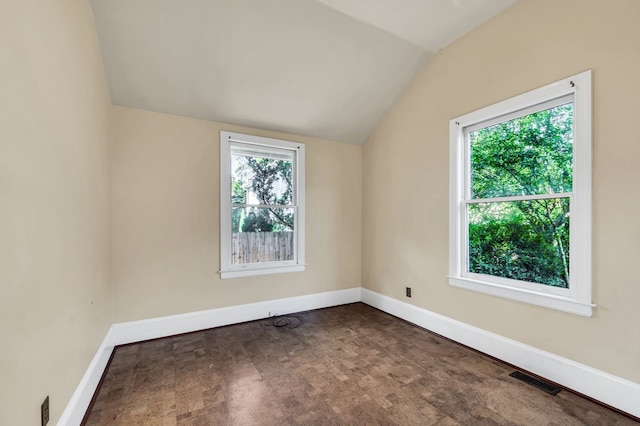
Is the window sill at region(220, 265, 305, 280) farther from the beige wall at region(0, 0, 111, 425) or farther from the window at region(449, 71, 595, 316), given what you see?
the window at region(449, 71, 595, 316)

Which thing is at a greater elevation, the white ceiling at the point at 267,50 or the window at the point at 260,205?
the white ceiling at the point at 267,50

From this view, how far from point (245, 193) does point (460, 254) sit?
245cm

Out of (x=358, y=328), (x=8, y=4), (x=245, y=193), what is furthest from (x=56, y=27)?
(x=358, y=328)

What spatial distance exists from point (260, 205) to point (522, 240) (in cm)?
268

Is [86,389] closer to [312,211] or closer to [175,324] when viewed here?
[175,324]

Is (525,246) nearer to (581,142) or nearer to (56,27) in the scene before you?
(581,142)

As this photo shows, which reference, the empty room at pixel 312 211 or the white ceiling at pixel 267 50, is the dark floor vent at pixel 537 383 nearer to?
the empty room at pixel 312 211

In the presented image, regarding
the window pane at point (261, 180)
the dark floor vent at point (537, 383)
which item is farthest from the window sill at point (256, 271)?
the dark floor vent at point (537, 383)

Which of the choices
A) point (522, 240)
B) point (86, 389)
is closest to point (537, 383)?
point (522, 240)

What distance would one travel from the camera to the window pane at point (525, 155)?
2.15 metres

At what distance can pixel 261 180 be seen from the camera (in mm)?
3508

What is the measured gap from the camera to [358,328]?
3.16 m

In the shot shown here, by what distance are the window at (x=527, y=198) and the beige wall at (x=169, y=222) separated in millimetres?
2109

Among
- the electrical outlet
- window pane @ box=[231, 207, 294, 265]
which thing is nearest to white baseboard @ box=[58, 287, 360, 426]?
the electrical outlet
